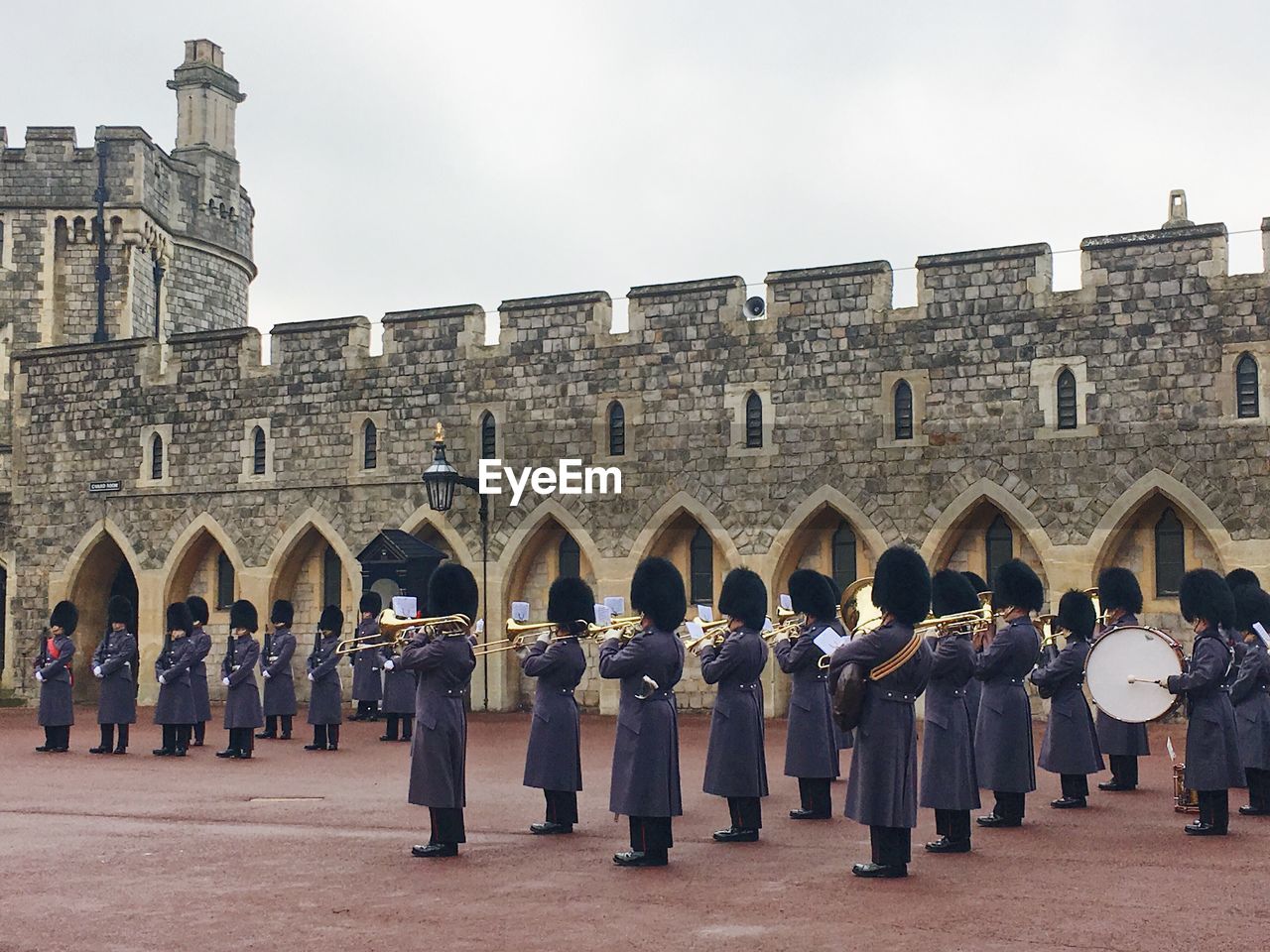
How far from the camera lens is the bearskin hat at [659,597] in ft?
28.7

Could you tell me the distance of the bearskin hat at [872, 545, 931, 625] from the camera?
779cm

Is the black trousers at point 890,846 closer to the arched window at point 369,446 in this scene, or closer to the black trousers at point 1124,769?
the black trousers at point 1124,769

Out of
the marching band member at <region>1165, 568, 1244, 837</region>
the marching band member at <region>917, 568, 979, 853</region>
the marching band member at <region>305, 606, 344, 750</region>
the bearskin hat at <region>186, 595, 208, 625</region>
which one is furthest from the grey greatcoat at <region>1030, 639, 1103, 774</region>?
the bearskin hat at <region>186, 595, 208, 625</region>

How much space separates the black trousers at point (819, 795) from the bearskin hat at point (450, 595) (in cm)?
262

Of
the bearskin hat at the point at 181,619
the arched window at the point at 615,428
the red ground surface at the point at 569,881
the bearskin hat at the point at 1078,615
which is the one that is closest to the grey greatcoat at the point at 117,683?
the bearskin hat at the point at 181,619

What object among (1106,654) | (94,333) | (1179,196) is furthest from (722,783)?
(94,333)

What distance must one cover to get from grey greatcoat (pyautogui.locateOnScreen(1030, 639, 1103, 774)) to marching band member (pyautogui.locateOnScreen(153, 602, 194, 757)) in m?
8.06

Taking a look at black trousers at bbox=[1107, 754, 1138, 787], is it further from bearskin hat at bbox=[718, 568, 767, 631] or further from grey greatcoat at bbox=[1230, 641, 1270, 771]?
bearskin hat at bbox=[718, 568, 767, 631]

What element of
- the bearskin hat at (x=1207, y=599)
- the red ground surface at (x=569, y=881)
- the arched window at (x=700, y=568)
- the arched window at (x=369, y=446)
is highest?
the arched window at (x=369, y=446)

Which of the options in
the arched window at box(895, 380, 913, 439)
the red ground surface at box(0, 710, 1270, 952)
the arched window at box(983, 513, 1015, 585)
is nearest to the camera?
the red ground surface at box(0, 710, 1270, 952)

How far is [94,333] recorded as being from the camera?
86.4ft

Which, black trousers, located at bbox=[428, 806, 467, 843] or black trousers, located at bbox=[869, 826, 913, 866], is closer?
black trousers, located at bbox=[869, 826, 913, 866]

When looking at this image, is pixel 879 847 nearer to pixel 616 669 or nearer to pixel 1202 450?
pixel 616 669

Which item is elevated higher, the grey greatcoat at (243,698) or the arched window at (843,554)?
the arched window at (843,554)
